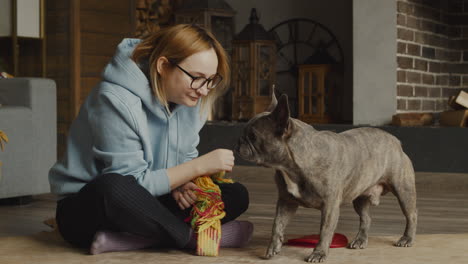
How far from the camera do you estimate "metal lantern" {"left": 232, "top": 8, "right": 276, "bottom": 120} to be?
4.26 m

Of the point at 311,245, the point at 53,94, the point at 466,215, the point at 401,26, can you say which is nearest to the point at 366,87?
the point at 401,26

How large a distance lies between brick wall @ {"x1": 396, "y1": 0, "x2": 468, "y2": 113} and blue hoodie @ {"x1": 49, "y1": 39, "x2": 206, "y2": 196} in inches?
78.5

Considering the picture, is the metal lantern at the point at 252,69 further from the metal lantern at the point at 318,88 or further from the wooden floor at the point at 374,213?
the wooden floor at the point at 374,213

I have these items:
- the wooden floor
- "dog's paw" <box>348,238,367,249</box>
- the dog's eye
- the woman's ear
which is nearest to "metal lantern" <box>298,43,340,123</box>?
the wooden floor

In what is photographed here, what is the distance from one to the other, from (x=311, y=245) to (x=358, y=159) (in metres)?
0.30

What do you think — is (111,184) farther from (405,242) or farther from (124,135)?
(405,242)

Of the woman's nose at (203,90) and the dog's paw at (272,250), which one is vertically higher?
the woman's nose at (203,90)

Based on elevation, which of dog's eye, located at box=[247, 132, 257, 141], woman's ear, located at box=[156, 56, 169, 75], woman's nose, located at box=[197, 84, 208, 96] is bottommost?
dog's eye, located at box=[247, 132, 257, 141]

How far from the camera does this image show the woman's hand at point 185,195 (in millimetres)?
1855

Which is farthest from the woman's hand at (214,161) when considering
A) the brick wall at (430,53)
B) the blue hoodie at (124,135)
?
the brick wall at (430,53)

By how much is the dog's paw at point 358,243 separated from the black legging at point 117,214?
450 mm

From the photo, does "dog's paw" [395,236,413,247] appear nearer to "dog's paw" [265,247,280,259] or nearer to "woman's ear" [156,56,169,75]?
"dog's paw" [265,247,280,259]

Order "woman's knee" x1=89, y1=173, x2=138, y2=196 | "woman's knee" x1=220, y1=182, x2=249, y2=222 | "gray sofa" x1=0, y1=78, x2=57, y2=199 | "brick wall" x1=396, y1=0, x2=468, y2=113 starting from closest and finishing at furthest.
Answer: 1. "woman's knee" x1=89, y1=173, x2=138, y2=196
2. "woman's knee" x1=220, y1=182, x2=249, y2=222
3. "gray sofa" x1=0, y1=78, x2=57, y2=199
4. "brick wall" x1=396, y1=0, x2=468, y2=113

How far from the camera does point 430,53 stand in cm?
388
